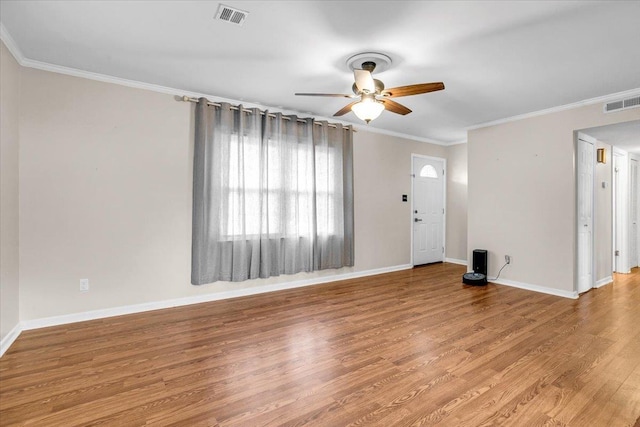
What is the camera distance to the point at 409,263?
19.7 ft

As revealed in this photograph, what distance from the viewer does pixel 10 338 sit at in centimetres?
268

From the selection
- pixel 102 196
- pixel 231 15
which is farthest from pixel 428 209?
pixel 102 196

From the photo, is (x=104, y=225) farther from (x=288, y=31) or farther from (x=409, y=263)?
(x=409, y=263)

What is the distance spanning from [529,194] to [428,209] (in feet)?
6.65

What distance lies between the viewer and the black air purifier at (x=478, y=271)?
474 centimetres

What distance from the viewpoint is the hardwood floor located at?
1810 mm

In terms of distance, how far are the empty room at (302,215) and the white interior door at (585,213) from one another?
5 cm

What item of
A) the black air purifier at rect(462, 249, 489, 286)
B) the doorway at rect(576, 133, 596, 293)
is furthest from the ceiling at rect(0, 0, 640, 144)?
the black air purifier at rect(462, 249, 489, 286)

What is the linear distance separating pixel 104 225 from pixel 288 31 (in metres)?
2.75

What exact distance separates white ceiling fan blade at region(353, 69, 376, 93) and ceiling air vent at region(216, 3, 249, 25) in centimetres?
98

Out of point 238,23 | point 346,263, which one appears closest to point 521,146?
point 346,263

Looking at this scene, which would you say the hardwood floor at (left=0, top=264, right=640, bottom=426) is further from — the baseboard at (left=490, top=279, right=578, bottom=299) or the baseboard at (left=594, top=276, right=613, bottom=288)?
the baseboard at (left=594, top=276, right=613, bottom=288)

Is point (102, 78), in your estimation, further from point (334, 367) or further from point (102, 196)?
point (334, 367)

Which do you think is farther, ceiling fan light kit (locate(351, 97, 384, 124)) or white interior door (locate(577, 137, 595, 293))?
white interior door (locate(577, 137, 595, 293))
